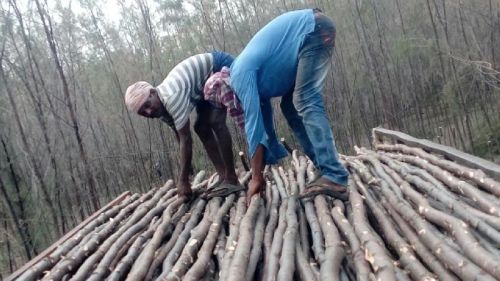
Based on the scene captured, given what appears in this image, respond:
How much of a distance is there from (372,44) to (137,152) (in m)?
4.74

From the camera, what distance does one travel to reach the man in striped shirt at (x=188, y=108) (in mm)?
3156

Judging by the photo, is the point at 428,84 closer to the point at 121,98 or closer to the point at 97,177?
the point at 121,98

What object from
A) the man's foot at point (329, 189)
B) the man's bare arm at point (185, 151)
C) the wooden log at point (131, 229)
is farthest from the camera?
the man's bare arm at point (185, 151)

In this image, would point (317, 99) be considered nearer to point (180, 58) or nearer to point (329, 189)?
point (329, 189)

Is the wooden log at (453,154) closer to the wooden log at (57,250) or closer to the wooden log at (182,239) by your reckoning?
the wooden log at (182,239)

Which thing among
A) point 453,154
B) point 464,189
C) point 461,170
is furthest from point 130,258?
point 453,154

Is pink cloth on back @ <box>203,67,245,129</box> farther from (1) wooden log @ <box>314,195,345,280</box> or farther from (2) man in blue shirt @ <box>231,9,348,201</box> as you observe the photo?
(1) wooden log @ <box>314,195,345,280</box>

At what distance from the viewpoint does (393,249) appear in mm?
2109

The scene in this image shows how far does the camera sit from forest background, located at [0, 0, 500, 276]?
762 cm

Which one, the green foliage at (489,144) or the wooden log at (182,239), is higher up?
the wooden log at (182,239)

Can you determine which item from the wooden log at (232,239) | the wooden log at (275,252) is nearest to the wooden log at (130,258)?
the wooden log at (232,239)

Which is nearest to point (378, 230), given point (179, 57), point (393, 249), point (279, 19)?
point (393, 249)

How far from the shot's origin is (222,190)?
3342 millimetres

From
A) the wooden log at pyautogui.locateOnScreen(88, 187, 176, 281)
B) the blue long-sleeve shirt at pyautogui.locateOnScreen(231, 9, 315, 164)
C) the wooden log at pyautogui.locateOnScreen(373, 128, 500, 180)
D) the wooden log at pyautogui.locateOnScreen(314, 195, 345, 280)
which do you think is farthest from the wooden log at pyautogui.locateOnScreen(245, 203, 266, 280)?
the wooden log at pyautogui.locateOnScreen(373, 128, 500, 180)
